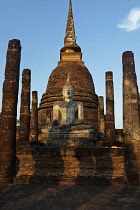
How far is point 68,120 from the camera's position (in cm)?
834

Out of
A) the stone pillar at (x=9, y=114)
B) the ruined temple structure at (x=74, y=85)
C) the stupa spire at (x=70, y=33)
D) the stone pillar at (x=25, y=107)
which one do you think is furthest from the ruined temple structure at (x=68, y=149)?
the stupa spire at (x=70, y=33)

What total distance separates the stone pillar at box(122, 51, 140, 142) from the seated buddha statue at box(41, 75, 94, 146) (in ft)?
5.12

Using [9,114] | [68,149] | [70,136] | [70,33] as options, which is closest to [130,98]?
[70,136]

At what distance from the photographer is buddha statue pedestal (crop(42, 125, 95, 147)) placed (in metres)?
7.16

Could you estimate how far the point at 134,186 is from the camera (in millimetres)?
4977

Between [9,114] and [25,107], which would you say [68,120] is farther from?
[25,107]

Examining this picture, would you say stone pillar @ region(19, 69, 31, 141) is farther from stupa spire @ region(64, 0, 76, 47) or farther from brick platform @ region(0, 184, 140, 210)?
stupa spire @ region(64, 0, 76, 47)

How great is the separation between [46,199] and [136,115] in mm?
3960

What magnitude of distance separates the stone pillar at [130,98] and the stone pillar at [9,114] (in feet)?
12.1

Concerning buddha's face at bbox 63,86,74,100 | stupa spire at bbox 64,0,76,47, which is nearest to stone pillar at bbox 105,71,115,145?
buddha's face at bbox 63,86,74,100

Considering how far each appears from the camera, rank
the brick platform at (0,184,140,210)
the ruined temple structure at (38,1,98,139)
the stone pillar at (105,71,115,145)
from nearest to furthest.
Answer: the brick platform at (0,184,140,210) → the stone pillar at (105,71,115,145) → the ruined temple structure at (38,1,98,139)

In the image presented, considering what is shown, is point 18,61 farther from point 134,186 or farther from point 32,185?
point 134,186

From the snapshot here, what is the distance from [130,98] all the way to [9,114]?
4.15 meters

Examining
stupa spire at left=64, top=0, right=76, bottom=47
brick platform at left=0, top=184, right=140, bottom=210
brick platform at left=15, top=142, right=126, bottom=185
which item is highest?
stupa spire at left=64, top=0, right=76, bottom=47
